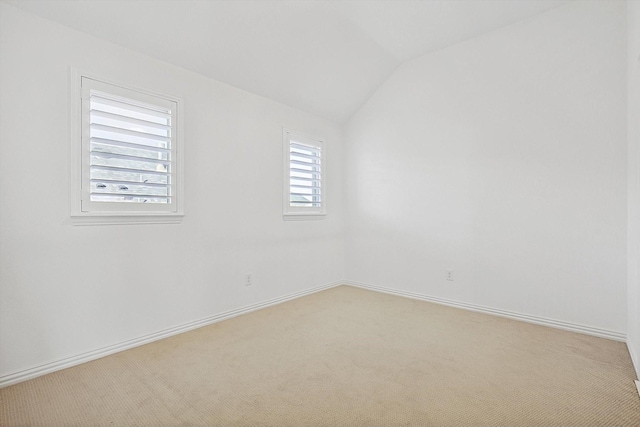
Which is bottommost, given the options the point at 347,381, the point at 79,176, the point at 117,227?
A: the point at 347,381

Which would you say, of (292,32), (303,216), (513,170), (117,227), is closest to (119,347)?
(117,227)

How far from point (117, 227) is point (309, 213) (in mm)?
2076

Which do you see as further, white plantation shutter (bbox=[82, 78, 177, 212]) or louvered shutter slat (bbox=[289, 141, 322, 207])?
louvered shutter slat (bbox=[289, 141, 322, 207])

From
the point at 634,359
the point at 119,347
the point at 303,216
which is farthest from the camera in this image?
the point at 303,216

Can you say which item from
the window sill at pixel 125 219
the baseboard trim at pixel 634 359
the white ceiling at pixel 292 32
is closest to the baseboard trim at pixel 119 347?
the window sill at pixel 125 219

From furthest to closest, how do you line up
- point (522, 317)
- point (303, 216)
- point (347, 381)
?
point (303, 216) → point (522, 317) → point (347, 381)

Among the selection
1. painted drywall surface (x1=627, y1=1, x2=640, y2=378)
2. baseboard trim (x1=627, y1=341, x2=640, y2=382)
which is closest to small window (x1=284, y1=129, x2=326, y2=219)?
painted drywall surface (x1=627, y1=1, x2=640, y2=378)

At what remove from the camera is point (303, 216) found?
152 inches

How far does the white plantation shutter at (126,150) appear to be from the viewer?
221 centimetres

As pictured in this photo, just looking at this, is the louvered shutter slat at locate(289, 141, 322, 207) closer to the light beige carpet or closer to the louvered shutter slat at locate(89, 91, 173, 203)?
the louvered shutter slat at locate(89, 91, 173, 203)

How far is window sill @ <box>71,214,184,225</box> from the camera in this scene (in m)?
2.17

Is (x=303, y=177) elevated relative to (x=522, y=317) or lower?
elevated

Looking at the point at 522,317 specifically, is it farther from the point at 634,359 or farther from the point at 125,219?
the point at 125,219

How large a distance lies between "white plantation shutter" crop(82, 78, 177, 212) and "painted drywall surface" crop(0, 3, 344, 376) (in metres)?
0.12
